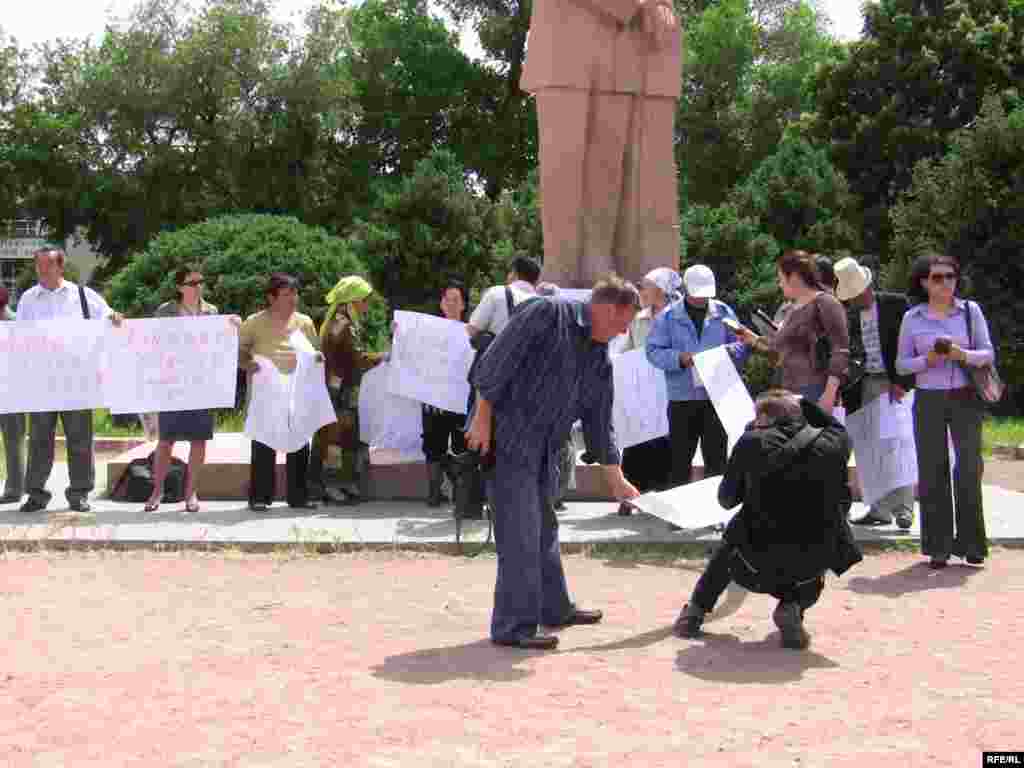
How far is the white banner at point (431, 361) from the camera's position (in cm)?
991

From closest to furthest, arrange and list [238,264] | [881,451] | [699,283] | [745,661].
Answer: [745,661] < [699,283] < [881,451] < [238,264]

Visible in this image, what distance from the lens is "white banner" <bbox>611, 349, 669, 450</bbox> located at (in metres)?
9.53

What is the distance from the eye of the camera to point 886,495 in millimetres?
9266

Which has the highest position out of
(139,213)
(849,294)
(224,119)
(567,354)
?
(224,119)

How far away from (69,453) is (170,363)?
94 centimetres

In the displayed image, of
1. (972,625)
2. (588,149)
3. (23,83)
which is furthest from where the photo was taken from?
(23,83)

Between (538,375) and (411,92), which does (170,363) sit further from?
(411,92)

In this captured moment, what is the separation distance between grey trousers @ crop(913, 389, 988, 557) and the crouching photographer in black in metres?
2.06

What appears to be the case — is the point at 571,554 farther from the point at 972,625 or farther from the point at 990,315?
the point at 990,315

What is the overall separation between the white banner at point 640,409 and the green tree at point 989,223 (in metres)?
13.4

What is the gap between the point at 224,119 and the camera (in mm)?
36781

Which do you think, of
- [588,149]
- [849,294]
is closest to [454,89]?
[588,149]

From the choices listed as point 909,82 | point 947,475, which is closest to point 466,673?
point 947,475

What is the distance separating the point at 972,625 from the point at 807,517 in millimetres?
1143
